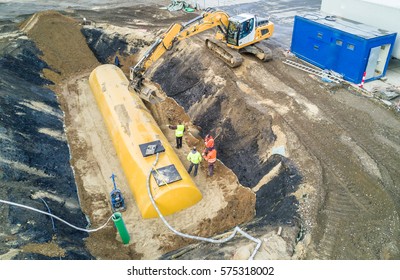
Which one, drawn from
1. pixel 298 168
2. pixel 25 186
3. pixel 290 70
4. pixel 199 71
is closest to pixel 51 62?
pixel 199 71

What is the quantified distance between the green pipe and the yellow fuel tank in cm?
100

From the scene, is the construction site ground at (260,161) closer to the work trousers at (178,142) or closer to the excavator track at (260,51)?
the work trousers at (178,142)

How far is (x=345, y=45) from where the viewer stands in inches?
621

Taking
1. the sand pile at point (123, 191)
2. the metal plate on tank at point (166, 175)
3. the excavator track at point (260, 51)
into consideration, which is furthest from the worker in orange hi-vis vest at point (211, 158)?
the excavator track at point (260, 51)

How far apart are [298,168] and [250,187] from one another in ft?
5.95

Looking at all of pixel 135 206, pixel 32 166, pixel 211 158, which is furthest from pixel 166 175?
pixel 32 166

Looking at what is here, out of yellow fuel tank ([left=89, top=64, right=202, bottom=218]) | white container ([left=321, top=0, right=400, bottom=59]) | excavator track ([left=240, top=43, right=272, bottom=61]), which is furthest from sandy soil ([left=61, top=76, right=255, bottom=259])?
white container ([left=321, top=0, right=400, bottom=59])

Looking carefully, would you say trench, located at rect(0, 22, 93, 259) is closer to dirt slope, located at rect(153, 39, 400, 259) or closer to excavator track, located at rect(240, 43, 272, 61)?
dirt slope, located at rect(153, 39, 400, 259)

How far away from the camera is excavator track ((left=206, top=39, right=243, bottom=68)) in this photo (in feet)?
54.0

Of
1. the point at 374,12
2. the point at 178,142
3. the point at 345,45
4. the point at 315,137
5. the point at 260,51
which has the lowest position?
the point at 178,142

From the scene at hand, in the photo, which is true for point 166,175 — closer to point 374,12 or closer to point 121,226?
point 121,226

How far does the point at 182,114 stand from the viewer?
16312 millimetres

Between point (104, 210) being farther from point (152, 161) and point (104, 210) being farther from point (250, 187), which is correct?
point (250, 187)

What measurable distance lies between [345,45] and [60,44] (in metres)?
Result: 16.4
